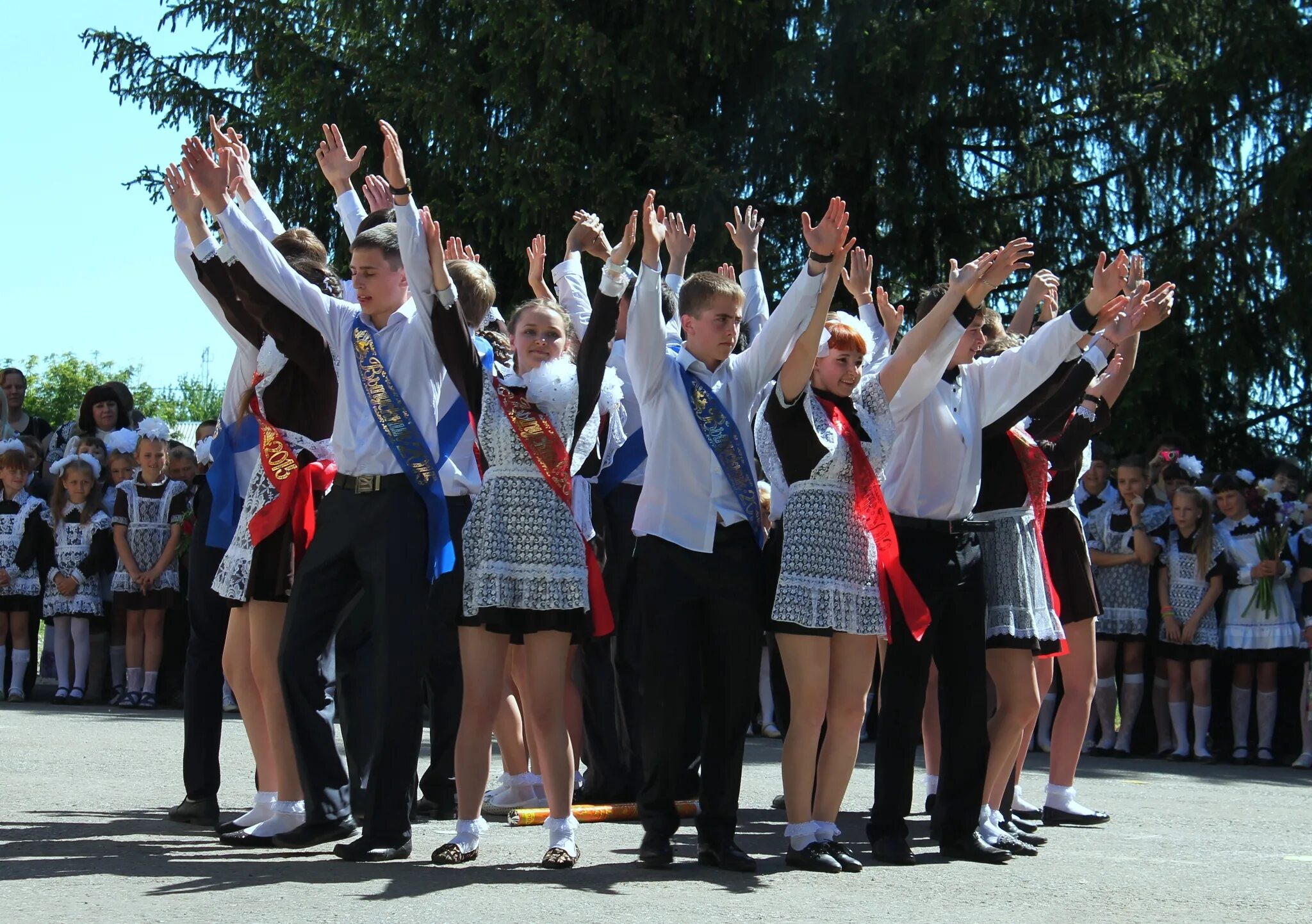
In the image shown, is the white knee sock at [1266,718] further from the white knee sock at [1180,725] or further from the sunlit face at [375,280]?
the sunlit face at [375,280]

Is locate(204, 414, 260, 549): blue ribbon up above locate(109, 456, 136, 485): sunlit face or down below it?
below

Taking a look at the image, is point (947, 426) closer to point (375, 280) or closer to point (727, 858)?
point (727, 858)

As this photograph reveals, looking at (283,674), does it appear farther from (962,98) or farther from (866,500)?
(962,98)

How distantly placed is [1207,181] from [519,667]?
39.7ft

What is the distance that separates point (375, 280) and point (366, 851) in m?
1.92

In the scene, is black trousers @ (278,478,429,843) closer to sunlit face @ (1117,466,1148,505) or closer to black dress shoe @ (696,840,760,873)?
black dress shoe @ (696,840,760,873)

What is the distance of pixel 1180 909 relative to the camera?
5258 mm

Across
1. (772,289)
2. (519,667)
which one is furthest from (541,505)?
(772,289)

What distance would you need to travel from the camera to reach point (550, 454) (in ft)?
18.9

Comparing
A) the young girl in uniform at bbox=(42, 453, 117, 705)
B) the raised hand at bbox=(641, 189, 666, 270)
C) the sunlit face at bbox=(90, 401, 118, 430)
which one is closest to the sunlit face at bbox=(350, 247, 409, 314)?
the raised hand at bbox=(641, 189, 666, 270)

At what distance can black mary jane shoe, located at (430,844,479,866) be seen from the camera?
5.55m

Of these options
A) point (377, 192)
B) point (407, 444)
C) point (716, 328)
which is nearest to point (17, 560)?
point (377, 192)

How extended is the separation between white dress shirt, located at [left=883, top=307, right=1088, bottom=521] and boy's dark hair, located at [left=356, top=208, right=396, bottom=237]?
6.44 ft

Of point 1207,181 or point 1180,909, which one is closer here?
point 1180,909
